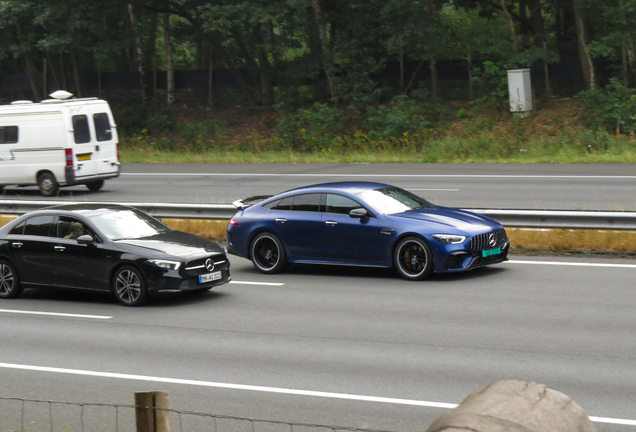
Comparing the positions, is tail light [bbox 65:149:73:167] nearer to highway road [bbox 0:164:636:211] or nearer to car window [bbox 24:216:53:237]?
highway road [bbox 0:164:636:211]

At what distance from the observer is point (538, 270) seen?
13016 millimetres

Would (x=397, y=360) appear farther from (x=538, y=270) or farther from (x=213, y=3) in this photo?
(x=213, y=3)

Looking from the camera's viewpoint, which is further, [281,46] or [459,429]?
[281,46]

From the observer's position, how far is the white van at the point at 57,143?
80.1 ft

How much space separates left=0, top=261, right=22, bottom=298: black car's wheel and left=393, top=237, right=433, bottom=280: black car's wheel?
5686 millimetres

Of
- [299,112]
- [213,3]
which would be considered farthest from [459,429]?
[213,3]

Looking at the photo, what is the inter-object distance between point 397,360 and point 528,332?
175 cm

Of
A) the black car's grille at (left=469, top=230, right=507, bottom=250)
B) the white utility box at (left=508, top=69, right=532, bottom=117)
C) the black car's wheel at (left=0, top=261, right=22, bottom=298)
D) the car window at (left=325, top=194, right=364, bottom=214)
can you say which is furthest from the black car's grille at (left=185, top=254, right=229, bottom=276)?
the white utility box at (left=508, top=69, right=532, bottom=117)

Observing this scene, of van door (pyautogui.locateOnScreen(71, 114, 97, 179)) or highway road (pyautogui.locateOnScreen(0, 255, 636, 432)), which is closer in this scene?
highway road (pyautogui.locateOnScreen(0, 255, 636, 432))

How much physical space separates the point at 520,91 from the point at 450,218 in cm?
2127

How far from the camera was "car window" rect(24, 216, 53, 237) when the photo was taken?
13.0 meters

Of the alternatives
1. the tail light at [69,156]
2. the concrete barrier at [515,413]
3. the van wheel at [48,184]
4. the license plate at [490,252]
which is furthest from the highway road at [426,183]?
the concrete barrier at [515,413]

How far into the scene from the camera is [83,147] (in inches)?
970

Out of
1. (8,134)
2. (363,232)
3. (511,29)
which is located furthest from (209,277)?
(511,29)
